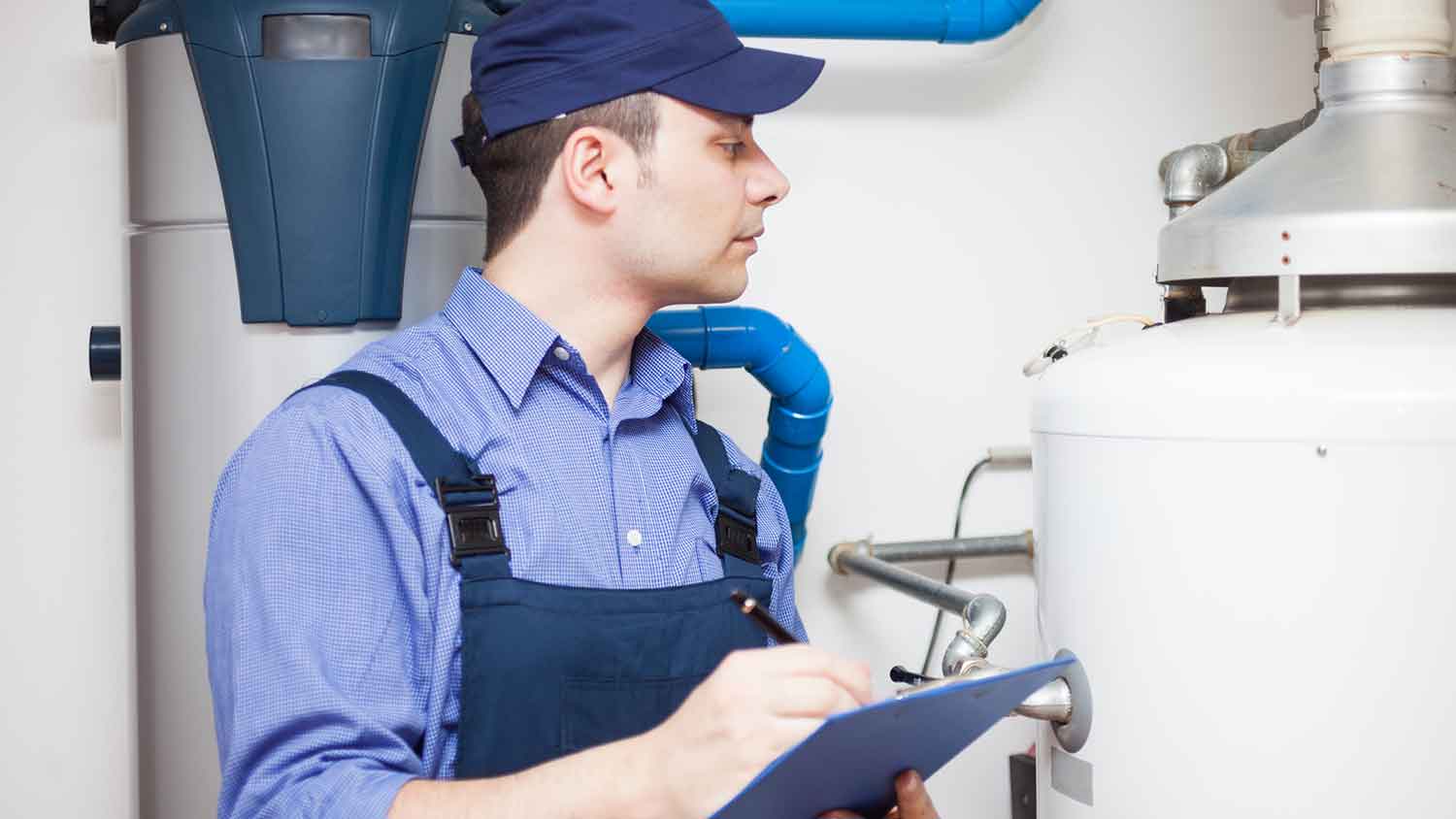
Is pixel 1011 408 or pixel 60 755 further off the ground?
pixel 1011 408

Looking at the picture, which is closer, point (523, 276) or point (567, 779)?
point (567, 779)

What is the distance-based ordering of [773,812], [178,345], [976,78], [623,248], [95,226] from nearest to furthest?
1. [773,812]
2. [623,248]
3. [178,345]
4. [95,226]
5. [976,78]

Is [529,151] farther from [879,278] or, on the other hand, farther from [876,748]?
[879,278]

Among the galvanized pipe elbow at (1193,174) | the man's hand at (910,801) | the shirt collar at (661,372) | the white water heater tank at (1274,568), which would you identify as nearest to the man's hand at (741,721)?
the man's hand at (910,801)

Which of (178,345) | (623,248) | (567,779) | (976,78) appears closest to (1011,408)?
(976,78)

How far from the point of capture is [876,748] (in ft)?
2.80

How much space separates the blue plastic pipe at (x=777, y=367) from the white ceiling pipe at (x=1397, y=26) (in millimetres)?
678

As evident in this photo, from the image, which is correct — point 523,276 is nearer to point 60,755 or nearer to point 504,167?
point 504,167

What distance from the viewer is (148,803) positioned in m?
1.43

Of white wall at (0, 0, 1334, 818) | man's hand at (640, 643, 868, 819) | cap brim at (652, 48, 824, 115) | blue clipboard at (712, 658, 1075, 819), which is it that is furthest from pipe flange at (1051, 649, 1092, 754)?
white wall at (0, 0, 1334, 818)

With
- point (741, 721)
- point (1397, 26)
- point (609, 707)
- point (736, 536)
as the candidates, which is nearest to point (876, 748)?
point (741, 721)

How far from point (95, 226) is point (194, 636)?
0.58 meters

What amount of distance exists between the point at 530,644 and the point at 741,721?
30cm

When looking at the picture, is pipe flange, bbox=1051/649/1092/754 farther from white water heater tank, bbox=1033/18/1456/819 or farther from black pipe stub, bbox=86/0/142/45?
black pipe stub, bbox=86/0/142/45
